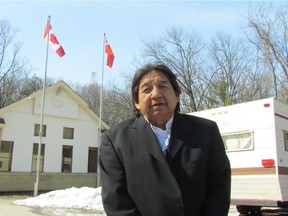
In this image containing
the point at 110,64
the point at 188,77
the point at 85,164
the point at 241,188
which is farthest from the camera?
the point at 188,77

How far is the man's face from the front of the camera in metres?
2.68

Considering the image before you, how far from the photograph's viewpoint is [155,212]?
2.36 metres

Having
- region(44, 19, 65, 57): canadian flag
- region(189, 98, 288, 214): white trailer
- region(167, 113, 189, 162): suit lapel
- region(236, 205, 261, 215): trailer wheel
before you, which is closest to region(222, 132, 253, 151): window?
region(189, 98, 288, 214): white trailer

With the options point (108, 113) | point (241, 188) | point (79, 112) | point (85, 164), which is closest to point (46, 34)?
point (79, 112)

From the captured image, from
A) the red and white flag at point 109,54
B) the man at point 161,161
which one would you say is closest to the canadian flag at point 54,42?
the red and white flag at point 109,54

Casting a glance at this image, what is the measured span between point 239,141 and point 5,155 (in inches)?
663

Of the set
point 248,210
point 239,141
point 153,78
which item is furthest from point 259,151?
point 153,78

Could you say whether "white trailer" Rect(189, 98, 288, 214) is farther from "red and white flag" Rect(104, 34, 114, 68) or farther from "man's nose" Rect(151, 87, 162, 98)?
"red and white flag" Rect(104, 34, 114, 68)

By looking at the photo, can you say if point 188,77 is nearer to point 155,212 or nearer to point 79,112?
point 79,112

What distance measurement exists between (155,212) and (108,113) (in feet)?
162

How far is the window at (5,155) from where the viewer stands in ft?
75.5

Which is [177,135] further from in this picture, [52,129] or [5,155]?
[52,129]

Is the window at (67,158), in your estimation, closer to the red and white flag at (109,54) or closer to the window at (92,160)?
the window at (92,160)

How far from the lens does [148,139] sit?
8.55 feet
